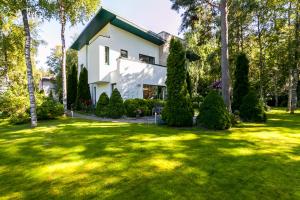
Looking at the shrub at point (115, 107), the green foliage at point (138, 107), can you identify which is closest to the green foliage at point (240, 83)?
the green foliage at point (138, 107)

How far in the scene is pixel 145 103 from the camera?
17953 millimetres

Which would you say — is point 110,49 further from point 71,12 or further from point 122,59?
point 71,12

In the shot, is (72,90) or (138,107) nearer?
(138,107)

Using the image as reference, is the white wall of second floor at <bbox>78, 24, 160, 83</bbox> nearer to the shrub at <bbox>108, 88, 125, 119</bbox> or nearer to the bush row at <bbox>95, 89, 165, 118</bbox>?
the bush row at <bbox>95, 89, 165, 118</bbox>

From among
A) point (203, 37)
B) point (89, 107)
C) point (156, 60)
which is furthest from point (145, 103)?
point (203, 37)

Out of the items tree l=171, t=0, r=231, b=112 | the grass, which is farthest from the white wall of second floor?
the grass

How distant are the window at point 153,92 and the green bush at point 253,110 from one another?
9215 mm

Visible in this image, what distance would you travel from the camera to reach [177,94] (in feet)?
38.2

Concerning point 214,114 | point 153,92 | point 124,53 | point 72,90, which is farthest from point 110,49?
point 214,114

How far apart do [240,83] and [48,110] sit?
13620 mm

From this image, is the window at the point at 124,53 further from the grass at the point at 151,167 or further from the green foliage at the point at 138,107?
the grass at the point at 151,167

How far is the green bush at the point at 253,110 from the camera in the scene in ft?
44.8

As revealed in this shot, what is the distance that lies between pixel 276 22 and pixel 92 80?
18.6m

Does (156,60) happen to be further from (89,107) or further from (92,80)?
(89,107)
